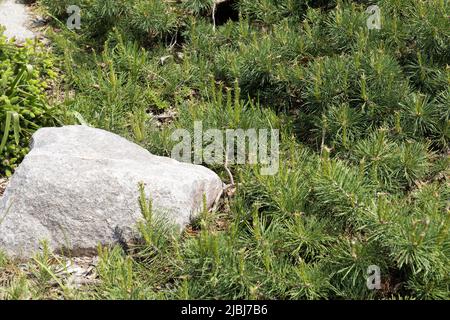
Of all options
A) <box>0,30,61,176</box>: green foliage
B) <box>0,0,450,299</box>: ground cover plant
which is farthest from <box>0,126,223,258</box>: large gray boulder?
<box>0,30,61,176</box>: green foliage

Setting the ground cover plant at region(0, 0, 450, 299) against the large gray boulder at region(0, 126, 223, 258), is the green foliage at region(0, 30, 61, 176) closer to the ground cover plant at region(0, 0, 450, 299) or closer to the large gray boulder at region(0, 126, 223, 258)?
the ground cover plant at region(0, 0, 450, 299)

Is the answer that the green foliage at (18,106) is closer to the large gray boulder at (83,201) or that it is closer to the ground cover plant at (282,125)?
the ground cover plant at (282,125)

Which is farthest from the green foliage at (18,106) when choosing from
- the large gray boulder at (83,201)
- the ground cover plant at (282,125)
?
the large gray boulder at (83,201)

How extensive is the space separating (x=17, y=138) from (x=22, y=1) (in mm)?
2177

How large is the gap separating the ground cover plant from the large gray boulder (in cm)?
11

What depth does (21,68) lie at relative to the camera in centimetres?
464

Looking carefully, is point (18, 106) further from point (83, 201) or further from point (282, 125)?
point (282, 125)

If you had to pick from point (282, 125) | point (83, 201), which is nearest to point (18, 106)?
point (83, 201)

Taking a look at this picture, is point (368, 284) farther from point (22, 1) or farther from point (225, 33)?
point (22, 1)

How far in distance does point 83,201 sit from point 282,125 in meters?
1.43

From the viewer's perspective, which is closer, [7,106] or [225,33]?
[7,106]

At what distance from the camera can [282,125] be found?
4504 millimetres

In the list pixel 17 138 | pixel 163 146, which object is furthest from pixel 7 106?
pixel 163 146

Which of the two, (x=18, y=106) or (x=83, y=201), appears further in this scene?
(x=18, y=106)
